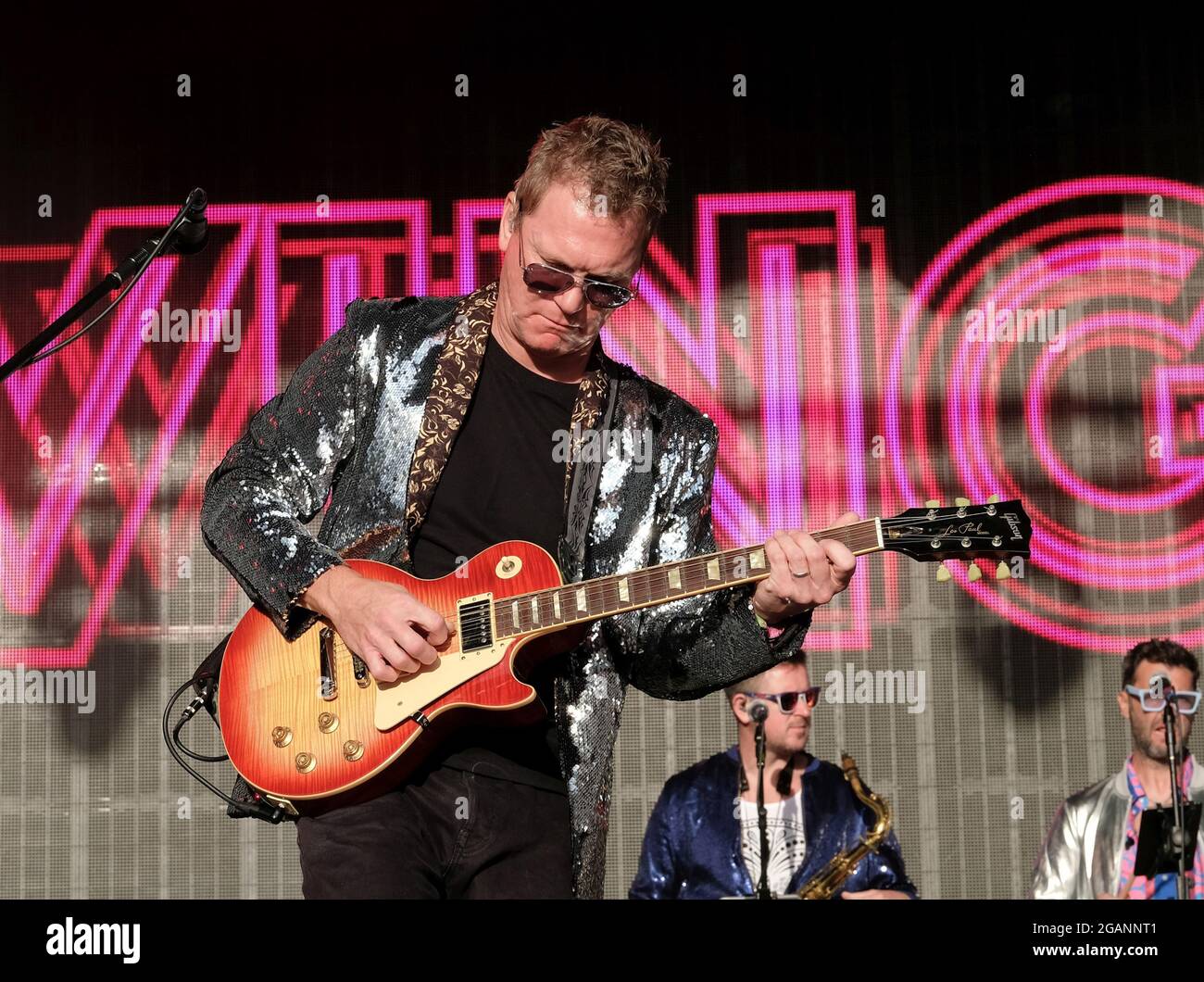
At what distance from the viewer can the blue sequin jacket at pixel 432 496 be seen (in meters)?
2.44

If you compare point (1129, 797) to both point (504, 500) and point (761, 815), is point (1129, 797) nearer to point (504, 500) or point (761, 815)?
point (761, 815)

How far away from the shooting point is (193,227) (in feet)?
10.1

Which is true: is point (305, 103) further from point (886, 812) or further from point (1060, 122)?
point (886, 812)

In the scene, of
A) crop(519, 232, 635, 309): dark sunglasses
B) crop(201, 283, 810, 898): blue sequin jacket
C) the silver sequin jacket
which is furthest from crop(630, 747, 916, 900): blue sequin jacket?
crop(519, 232, 635, 309): dark sunglasses

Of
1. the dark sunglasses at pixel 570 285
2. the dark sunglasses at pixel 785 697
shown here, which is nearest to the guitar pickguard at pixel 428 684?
the dark sunglasses at pixel 570 285

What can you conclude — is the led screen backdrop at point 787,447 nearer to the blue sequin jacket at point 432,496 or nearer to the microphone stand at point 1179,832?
the microphone stand at point 1179,832

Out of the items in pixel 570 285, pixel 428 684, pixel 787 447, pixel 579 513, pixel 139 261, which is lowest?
pixel 428 684

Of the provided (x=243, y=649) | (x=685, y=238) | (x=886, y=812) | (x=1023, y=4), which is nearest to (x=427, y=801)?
(x=243, y=649)

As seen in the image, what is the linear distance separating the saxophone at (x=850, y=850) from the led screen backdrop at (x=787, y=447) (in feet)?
0.83

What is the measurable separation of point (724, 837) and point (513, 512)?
2541mm

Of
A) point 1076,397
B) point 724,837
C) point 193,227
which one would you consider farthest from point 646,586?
point 1076,397

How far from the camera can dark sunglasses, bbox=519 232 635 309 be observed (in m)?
2.52

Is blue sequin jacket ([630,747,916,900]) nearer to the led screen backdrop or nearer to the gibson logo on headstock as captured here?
the led screen backdrop

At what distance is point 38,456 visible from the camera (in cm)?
518
